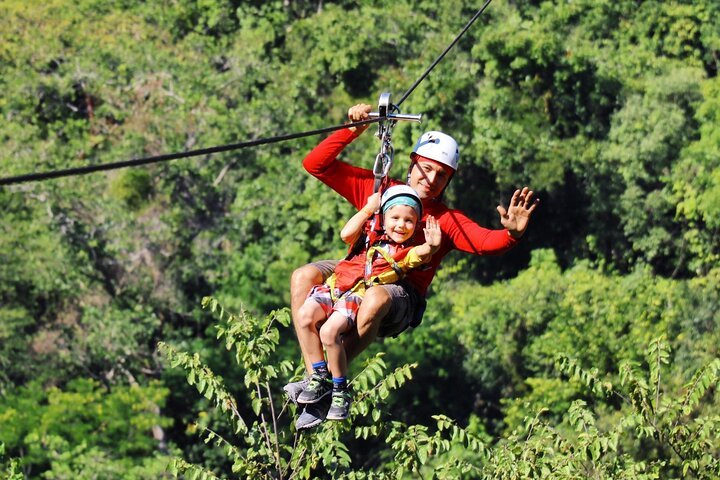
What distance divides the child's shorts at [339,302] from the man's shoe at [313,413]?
15.2 inches

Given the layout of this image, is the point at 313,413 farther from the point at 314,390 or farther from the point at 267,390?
the point at 267,390

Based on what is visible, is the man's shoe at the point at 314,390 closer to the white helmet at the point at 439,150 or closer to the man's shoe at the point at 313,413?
the man's shoe at the point at 313,413

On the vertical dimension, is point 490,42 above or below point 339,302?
above

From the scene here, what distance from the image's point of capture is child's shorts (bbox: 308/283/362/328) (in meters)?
6.46

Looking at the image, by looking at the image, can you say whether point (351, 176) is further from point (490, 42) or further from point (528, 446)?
point (490, 42)

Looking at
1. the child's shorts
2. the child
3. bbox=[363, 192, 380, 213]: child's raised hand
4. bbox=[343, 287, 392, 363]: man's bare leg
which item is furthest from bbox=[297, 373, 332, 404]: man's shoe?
bbox=[363, 192, 380, 213]: child's raised hand

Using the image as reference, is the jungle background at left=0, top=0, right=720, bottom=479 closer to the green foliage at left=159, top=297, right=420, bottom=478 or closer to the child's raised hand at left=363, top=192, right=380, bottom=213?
the green foliage at left=159, top=297, right=420, bottom=478

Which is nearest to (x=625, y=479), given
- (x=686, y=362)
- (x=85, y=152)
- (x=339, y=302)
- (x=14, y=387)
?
(x=339, y=302)

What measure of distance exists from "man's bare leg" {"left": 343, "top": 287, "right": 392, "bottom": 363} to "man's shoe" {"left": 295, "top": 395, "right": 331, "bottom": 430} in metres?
0.23

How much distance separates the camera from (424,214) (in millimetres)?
6664

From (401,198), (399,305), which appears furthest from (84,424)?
(401,198)

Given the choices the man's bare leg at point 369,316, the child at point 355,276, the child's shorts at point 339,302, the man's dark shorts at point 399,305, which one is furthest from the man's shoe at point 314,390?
the man's dark shorts at point 399,305

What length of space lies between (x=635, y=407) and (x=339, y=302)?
3573 mm

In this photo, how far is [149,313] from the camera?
76.2 ft
